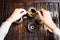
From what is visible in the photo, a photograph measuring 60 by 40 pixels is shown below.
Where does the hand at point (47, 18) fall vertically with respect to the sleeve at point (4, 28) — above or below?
above

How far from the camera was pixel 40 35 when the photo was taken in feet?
2.91

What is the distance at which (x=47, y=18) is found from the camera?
88cm

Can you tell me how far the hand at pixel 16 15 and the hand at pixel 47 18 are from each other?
10cm

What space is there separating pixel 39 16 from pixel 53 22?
0.09 metres

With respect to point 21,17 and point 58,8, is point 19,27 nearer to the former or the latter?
point 21,17

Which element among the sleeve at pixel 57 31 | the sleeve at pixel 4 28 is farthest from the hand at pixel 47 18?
the sleeve at pixel 4 28

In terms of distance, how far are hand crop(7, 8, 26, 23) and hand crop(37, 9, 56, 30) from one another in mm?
103

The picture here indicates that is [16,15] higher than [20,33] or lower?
higher

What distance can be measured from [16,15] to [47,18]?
0.61ft

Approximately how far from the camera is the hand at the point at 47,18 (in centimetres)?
87

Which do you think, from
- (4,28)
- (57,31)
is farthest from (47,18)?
(4,28)

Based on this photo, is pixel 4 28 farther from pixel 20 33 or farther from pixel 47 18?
pixel 47 18

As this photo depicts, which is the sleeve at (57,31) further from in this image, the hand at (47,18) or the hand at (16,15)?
the hand at (16,15)

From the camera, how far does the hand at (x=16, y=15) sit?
863 mm
